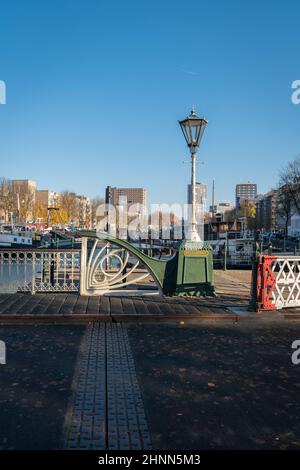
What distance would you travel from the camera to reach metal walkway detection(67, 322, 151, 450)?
3.72m

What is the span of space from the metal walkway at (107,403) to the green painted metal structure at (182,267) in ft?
13.4

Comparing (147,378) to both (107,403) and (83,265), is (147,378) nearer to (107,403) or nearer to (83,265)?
(107,403)

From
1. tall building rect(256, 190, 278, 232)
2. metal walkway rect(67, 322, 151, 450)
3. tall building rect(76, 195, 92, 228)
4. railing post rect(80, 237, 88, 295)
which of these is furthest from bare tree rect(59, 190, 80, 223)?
metal walkway rect(67, 322, 151, 450)

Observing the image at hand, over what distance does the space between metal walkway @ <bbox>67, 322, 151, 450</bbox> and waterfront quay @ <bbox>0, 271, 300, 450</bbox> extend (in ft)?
0.04

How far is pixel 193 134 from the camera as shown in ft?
36.3

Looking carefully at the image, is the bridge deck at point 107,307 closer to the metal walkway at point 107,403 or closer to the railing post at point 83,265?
the railing post at point 83,265

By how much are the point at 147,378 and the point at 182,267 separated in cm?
560

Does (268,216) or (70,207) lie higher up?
(70,207)

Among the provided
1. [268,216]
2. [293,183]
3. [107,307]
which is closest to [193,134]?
[107,307]

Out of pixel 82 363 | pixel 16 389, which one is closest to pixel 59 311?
pixel 82 363

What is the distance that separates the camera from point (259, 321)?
883 cm

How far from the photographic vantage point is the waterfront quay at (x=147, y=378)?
3848 millimetres
